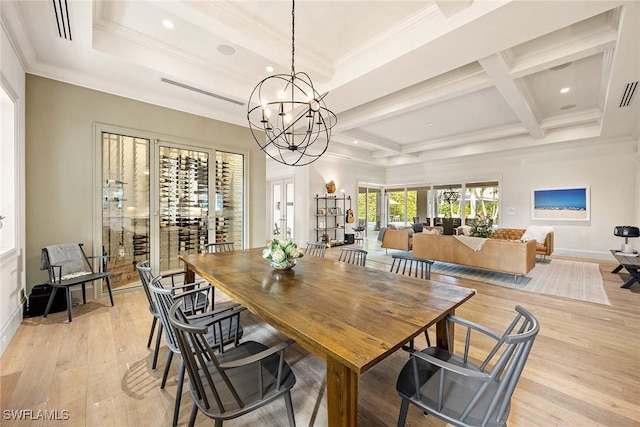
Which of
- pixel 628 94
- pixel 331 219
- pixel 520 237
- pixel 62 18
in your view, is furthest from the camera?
pixel 331 219

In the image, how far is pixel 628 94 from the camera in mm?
3760

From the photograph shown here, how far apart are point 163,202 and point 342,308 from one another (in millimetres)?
3967

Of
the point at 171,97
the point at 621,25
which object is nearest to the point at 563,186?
the point at 621,25

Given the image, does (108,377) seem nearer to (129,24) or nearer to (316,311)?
(316,311)

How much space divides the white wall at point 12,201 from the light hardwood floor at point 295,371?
28 cm

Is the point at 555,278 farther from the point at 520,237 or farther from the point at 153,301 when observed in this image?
the point at 153,301

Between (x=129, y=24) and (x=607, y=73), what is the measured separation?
6061mm

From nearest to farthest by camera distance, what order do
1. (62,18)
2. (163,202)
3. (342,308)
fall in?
(342,308)
(62,18)
(163,202)

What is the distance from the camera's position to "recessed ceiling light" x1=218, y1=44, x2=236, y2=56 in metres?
3.12

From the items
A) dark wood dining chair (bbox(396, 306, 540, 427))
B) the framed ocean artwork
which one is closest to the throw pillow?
the framed ocean artwork

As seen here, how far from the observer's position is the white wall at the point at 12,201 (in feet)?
7.86

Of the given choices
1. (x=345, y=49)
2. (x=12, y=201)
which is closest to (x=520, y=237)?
(x=345, y=49)

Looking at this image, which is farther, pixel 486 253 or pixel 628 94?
pixel 486 253

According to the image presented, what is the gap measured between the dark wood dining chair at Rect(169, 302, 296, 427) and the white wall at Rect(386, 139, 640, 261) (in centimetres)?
859
